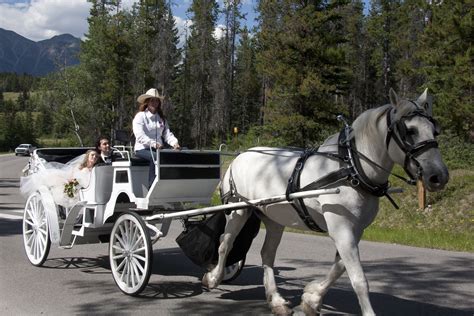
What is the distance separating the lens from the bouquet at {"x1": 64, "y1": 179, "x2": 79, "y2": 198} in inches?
310

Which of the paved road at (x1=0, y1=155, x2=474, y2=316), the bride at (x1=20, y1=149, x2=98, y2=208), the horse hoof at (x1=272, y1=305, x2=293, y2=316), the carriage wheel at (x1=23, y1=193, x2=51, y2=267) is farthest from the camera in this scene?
the bride at (x1=20, y1=149, x2=98, y2=208)

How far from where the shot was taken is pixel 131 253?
636 cm

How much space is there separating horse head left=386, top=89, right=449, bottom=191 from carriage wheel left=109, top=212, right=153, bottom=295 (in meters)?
3.09

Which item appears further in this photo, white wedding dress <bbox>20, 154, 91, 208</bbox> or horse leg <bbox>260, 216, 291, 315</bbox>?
white wedding dress <bbox>20, 154, 91, 208</bbox>

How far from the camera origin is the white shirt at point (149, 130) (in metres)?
7.04

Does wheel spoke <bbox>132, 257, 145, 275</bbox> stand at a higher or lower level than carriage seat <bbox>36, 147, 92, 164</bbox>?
lower

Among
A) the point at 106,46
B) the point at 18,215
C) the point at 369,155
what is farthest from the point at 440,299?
the point at 106,46

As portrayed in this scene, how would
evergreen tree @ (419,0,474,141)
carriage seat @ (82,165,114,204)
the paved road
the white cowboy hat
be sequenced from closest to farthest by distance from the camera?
the paved road → the white cowboy hat → carriage seat @ (82,165,114,204) → evergreen tree @ (419,0,474,141)

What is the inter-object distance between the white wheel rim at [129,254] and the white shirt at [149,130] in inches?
41.0

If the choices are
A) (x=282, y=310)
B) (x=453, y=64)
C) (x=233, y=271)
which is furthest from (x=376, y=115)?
(x=453, y=64)

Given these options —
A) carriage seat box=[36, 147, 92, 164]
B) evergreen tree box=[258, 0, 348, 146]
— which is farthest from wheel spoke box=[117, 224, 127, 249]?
evergreen tree box=[258, 0, 348, 146]

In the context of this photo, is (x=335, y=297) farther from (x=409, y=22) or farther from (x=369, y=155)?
(x=409, y=22)

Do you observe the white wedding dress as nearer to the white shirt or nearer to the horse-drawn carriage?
A: the horse-drawn carriage

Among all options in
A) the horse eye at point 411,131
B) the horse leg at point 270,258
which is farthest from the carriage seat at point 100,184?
the horse eye at point 411,131
